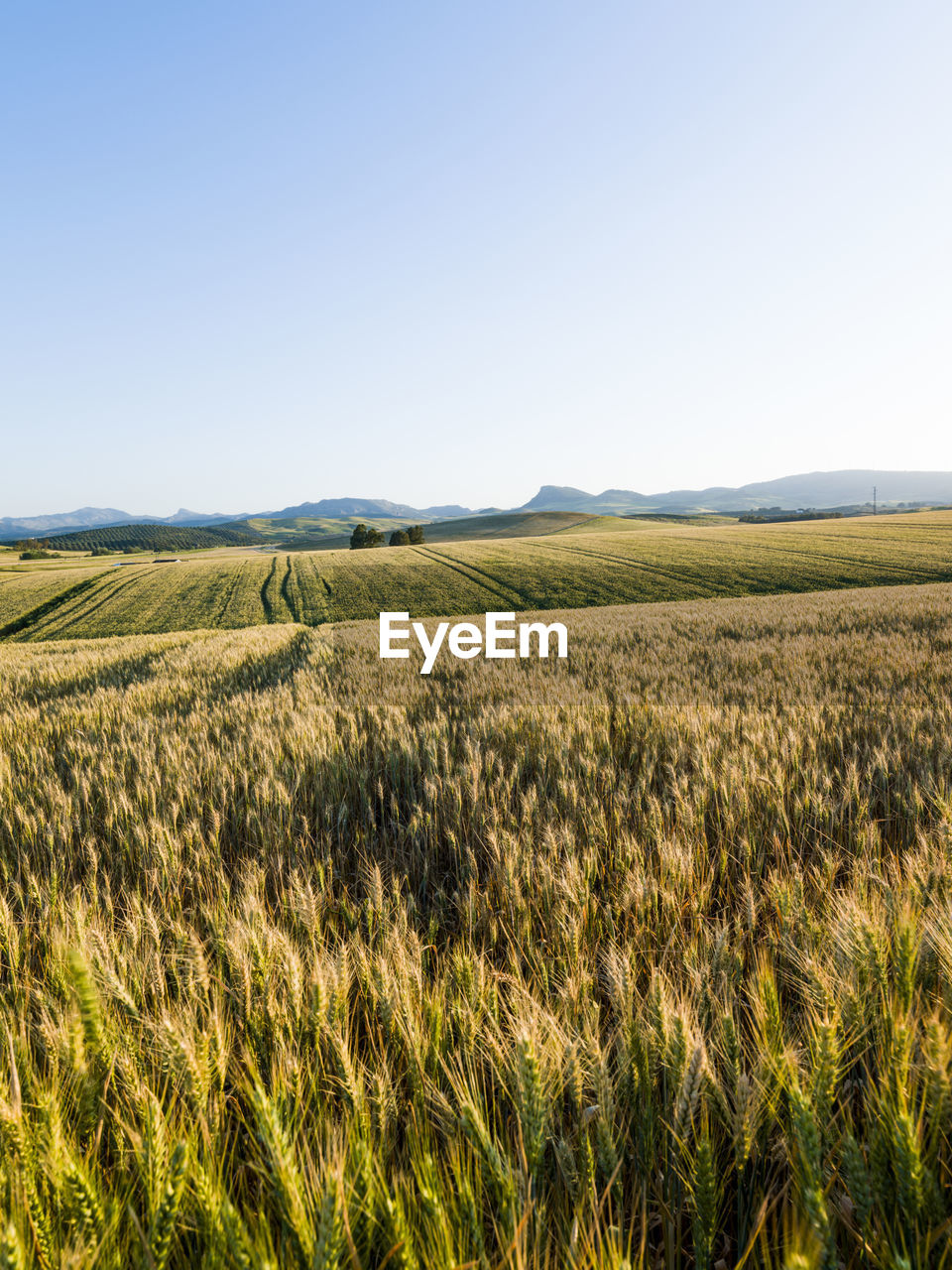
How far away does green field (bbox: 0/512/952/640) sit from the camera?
105ft

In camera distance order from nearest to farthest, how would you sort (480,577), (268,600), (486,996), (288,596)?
(486,996)
(268,600)
(288,596)
(480,577)

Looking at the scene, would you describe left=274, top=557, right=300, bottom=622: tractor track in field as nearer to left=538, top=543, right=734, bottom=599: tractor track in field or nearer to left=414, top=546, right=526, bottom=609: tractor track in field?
left=414, top=546, right=526, bottom=609: tractor track in field

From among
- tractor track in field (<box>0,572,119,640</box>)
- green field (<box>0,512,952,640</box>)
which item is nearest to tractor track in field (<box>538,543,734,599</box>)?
green field (<box>0,512,952,640</box>)

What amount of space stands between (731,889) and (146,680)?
8.05 metres

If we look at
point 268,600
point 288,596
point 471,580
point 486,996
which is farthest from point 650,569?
point 486,996

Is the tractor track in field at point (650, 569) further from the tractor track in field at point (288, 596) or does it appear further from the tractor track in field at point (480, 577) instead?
the tractor track in field at point (288, 596)

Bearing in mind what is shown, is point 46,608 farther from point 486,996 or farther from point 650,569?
point 486,996

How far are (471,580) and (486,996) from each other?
38771mm

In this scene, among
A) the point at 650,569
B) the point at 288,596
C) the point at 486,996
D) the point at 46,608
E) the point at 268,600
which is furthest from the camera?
the point at 650,569

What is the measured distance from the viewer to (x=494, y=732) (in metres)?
4.25

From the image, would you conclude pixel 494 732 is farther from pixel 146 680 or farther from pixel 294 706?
pixel 146 680

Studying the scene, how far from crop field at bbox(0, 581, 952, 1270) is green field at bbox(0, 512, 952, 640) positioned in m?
27.1

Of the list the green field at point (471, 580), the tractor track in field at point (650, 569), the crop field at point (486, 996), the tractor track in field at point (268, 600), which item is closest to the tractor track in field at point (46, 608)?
the green field at point (471, 580)

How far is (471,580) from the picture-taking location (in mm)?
39906
